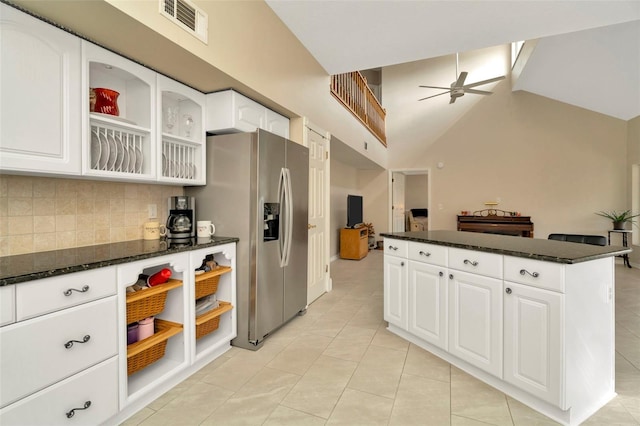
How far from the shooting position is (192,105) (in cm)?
246

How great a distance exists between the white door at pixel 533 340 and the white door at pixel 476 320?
0.19 feet

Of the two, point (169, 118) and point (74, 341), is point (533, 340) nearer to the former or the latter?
point (74, 341)

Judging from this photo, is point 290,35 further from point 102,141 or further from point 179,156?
point 102,141

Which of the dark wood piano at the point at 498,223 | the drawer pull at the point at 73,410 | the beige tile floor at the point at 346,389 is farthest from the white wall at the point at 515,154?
the drawer pull at the point at 73,410

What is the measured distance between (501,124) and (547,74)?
1.37m

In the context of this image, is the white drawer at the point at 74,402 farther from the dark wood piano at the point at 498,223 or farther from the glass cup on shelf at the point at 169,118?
the dark wood piano at the point at 498,223

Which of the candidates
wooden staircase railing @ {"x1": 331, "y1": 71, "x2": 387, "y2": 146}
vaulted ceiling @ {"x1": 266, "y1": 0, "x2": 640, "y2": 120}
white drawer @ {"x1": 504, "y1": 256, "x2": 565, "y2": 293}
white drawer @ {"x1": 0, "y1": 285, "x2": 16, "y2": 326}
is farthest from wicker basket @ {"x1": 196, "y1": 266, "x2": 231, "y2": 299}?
wooden staircase railing @ {"x1": 331, "y1": 71, "x2": 387, "y2": 146}

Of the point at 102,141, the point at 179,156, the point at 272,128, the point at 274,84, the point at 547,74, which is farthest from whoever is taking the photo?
the point at 547,74

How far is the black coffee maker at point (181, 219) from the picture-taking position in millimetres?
2206

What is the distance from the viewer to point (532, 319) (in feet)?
5.40

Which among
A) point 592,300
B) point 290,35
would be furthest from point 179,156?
point 592,300

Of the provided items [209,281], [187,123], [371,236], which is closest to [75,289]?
[209,281]

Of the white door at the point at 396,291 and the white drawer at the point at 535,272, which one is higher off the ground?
the white drawer at the point at 535,272

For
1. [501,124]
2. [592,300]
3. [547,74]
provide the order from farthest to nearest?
1. [501,124]
2. [547,74]
3. [592,300]
